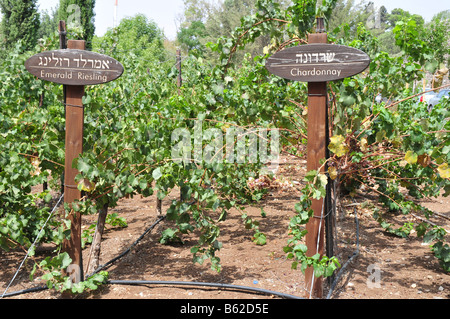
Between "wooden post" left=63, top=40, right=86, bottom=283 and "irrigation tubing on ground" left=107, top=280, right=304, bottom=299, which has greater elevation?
"wooden post" left=63, top=40, right=86, bottom=283

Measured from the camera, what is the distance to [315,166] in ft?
8.71

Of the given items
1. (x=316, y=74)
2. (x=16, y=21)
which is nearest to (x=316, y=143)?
(x=316, y=74)

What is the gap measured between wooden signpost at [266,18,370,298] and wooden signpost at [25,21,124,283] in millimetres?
1076

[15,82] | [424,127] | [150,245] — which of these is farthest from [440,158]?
[15,82]

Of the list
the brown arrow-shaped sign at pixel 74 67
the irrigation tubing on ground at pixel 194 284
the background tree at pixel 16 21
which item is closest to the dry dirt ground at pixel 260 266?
the irrigation tubing on ground at pixel 194 284

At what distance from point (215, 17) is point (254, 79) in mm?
34513

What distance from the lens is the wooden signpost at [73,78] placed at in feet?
9.14

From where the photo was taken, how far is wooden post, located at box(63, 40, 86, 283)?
2.83 metres

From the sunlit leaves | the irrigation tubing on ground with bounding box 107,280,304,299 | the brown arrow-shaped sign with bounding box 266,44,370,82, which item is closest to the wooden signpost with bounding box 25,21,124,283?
the irrigation tubing on ground with bounding box 107,280,304,299

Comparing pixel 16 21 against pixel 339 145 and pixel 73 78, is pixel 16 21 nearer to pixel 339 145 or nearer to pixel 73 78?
pixel 73 78

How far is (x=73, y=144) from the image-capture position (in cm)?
284

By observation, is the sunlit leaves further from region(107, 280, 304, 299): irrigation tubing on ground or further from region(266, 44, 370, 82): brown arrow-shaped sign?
region(107, 280, 304, 299): irrigation tubing on ground

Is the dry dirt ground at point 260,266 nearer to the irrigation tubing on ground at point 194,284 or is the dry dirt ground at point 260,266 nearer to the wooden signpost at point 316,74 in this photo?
the irrigation tubing on ground at point 194,284

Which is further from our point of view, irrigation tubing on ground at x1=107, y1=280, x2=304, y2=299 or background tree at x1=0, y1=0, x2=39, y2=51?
background tree at x1=0, y1=0, x2=39, y2=51
